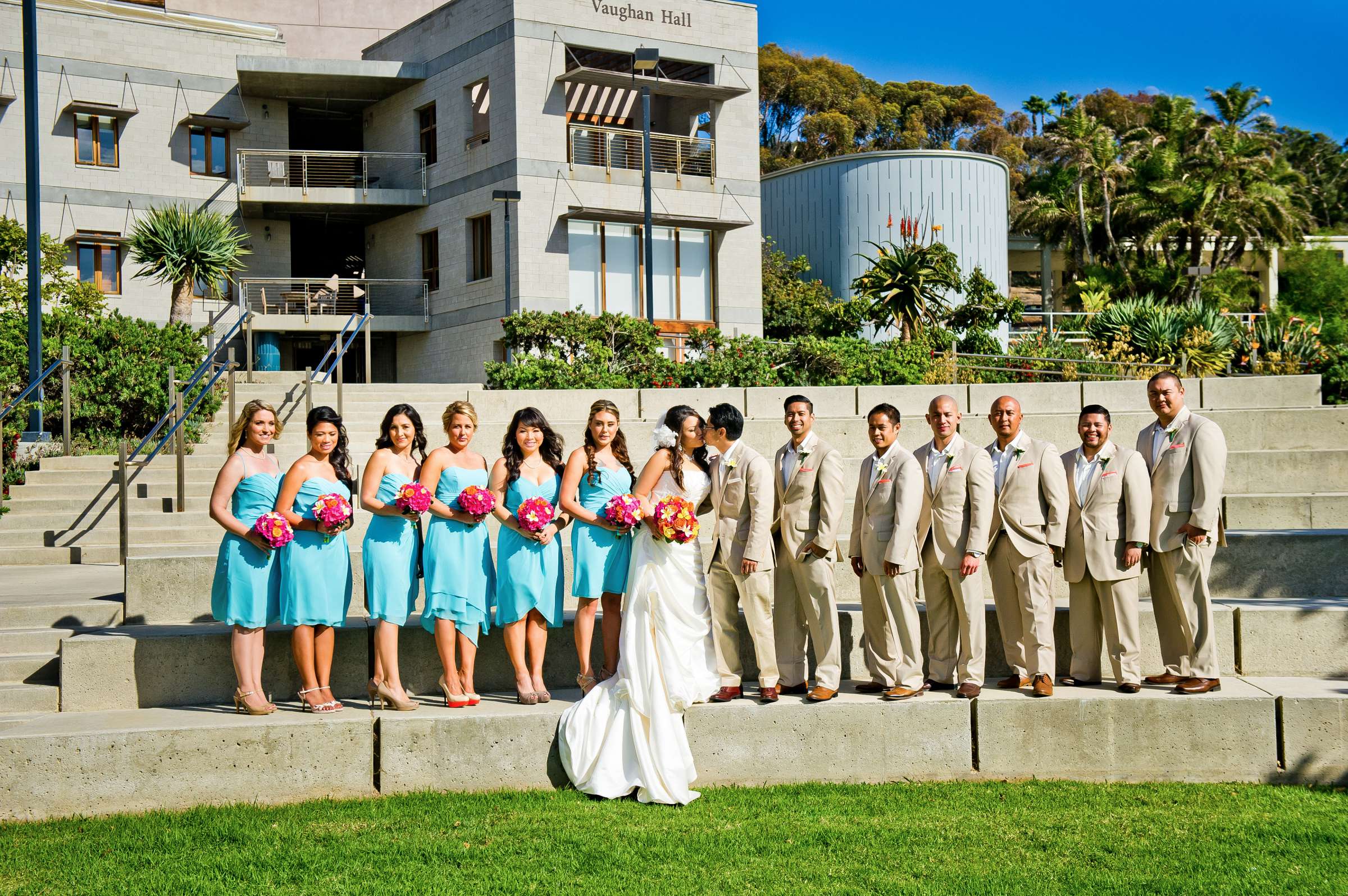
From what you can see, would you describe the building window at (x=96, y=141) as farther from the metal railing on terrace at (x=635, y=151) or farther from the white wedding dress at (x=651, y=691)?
the white wedding dress at (x=651, y=691)

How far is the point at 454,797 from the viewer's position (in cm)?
748

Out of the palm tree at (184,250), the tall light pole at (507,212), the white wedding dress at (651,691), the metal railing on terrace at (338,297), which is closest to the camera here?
the white wedding dress at (651,691)

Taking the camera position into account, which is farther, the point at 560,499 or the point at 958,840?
the point at 560,499

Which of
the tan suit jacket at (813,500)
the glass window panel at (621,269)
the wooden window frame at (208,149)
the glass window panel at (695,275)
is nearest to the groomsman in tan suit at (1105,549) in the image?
the tan suit jacket at (813,500)

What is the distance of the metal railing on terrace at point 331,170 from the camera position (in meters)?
A: 31.1

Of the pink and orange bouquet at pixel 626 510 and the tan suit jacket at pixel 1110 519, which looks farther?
the tan suit jacket at pixel 1110 519

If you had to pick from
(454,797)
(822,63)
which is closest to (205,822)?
(454,797)

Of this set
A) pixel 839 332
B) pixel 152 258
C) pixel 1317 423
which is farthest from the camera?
pixel 839 332

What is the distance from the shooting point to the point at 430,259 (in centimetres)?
3177

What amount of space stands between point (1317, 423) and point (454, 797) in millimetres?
12642

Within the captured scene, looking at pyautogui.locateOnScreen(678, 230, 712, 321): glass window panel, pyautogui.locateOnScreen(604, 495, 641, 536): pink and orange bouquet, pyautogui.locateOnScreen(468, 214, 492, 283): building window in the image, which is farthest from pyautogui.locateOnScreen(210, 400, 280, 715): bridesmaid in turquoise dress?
pyautogui.locateOnScreen(678, 230, 712, 321): glass window panel

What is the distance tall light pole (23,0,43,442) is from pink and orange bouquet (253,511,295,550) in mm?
10039

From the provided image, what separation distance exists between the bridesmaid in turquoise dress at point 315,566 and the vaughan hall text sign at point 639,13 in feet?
78.6

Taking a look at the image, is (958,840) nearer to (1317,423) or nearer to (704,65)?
(1317,423)
